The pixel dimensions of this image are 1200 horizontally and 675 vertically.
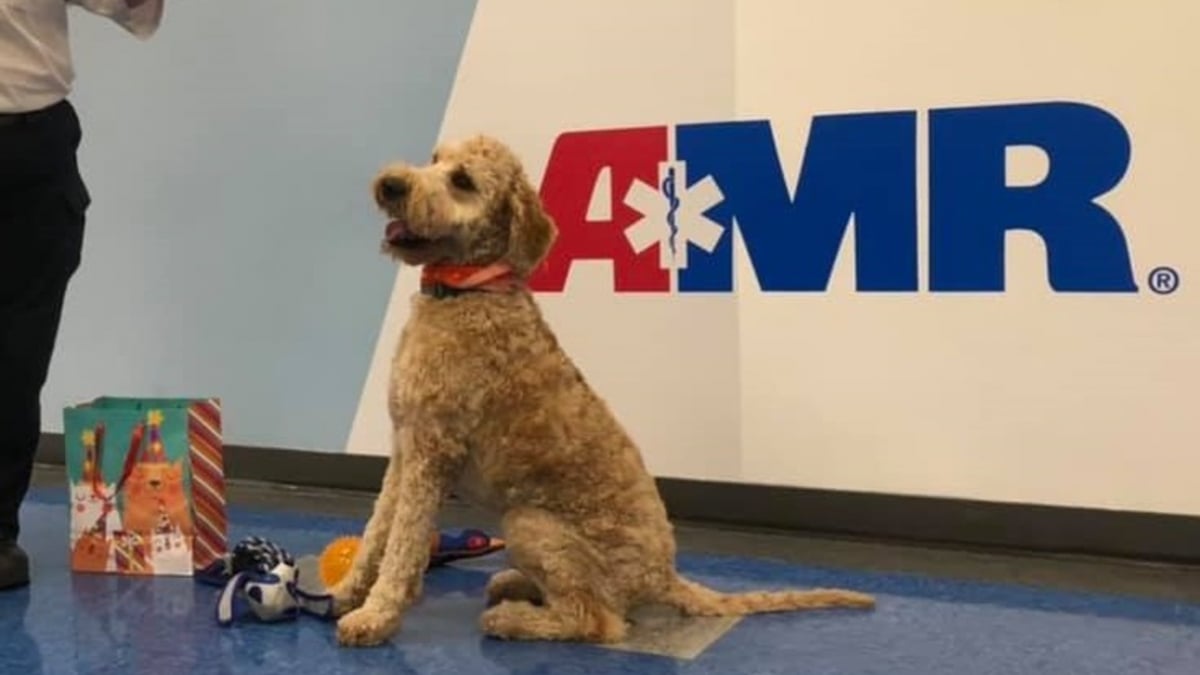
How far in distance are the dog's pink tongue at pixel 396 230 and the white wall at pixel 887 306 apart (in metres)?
0.93

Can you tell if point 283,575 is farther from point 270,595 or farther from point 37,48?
point 37,48

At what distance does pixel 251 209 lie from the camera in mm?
3568

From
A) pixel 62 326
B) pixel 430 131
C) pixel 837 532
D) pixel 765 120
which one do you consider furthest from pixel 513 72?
pixel 62 326

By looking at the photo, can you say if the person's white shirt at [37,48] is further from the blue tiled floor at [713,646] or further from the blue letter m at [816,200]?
the blue letter m at [816,200]

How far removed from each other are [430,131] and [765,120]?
91cm

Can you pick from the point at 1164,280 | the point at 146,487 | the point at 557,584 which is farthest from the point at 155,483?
the point at 1164,280

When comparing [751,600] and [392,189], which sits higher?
[392,189]

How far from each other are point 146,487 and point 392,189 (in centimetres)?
93

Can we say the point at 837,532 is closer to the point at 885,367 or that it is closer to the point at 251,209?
the point at 885,367

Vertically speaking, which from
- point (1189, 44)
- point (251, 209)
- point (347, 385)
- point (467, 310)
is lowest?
point (347, 385)

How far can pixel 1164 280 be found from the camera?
2525 mm

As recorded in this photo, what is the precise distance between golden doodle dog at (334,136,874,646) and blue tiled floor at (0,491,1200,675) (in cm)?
9

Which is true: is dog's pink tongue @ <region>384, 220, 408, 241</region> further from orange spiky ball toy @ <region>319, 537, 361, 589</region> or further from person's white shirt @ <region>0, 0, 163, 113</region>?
person's white shirt @ <region>0, 0, 163, 113</region>

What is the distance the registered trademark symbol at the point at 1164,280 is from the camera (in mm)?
2516
